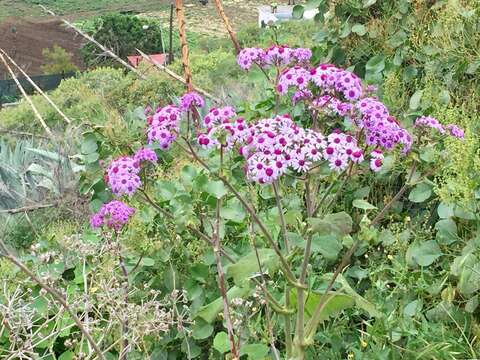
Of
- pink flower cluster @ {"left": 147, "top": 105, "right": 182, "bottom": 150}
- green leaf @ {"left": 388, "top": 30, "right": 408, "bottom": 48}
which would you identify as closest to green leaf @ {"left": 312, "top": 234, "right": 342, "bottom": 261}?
pink flower cluster @ {"left": 147, "top": 105, "right": 182, "bottom": 150}

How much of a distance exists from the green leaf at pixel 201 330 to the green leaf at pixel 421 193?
0.94 metres

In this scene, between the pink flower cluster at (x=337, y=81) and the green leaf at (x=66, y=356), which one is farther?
the green leaf at (x=66, y=356)

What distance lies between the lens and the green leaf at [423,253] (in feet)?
8.30

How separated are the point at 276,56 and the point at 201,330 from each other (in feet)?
3.36

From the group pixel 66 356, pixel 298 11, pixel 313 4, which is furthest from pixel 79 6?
pixel 66 356

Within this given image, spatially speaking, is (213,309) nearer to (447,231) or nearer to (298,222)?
(298,222)

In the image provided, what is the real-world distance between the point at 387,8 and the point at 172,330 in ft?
7.17

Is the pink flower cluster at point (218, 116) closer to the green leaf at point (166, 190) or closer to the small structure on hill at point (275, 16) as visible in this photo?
the green leaf at point (166, 190)

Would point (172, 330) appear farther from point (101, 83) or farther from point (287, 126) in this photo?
point (101, 83)

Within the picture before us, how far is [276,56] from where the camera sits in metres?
2.28

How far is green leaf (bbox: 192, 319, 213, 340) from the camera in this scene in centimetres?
256

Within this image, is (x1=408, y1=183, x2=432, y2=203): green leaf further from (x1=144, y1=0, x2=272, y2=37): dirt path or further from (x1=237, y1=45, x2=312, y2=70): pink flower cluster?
(x1=144, y1=0, x2=272, y2=37): dirt path

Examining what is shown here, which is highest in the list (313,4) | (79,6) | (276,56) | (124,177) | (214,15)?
(276,56)

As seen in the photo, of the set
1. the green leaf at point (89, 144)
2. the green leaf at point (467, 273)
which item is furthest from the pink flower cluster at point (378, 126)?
the green leaf at point (89, 144)
